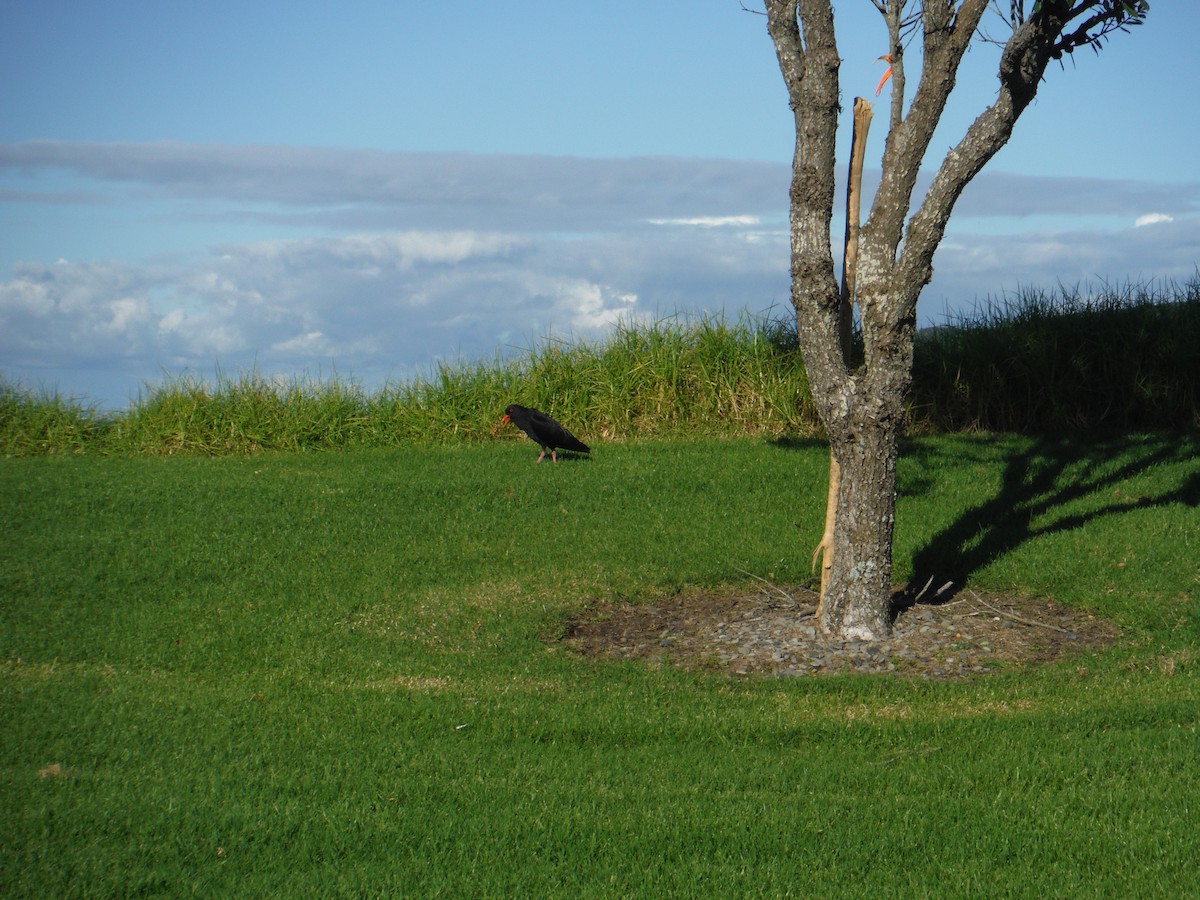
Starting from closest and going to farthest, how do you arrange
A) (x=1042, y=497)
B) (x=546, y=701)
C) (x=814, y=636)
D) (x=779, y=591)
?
(x=546, y=701) < (x=814, y=636) < (x=779, y=591) < (x=1042, y=497)

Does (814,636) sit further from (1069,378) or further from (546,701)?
(1069,378)

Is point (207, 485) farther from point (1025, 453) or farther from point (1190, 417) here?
point (1190, 417)

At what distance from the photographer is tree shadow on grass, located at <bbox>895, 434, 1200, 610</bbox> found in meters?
9.20

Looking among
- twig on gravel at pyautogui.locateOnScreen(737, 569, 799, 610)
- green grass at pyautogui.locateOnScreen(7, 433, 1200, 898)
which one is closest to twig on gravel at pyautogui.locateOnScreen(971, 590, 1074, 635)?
green grass at pyautogui.locateOnScreen(7, 433, 1200, 898)

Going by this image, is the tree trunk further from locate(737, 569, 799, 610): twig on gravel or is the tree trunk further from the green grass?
the green grass

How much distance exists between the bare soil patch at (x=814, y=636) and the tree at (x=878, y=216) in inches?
21.4

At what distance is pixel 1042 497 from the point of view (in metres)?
10.7

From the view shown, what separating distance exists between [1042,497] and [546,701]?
20.7 feet

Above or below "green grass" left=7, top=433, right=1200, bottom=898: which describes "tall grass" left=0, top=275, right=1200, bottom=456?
above

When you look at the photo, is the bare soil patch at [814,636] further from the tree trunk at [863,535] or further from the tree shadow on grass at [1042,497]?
the tree shadow on grass at [1042,497]

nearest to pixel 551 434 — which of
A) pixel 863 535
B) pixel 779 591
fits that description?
pixel 779 591

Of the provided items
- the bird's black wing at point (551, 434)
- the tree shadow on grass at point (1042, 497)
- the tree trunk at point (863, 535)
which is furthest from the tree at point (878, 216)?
the bird's black wing at point (551, 434)

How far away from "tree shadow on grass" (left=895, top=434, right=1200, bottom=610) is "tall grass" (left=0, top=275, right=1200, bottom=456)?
1.04m

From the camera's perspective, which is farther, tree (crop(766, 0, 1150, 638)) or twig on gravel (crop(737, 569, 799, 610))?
twig on gravel (crop(737, 569, 799, 610))
